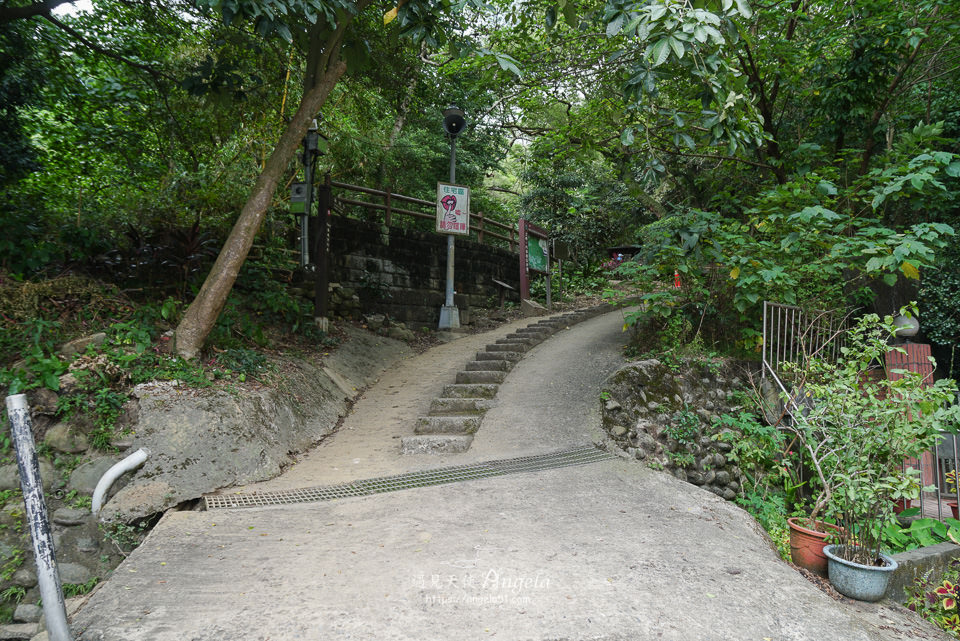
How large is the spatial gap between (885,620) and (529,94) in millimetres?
8330

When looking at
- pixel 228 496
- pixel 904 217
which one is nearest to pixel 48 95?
pixel 228 496

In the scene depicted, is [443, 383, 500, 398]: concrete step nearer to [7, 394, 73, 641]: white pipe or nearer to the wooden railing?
the wooden railing

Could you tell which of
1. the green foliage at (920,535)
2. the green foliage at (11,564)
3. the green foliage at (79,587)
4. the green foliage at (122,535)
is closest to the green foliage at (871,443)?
the green foliage at (920,535)

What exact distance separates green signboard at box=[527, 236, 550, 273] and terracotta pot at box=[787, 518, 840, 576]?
889cm

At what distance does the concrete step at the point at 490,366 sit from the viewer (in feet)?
24.1

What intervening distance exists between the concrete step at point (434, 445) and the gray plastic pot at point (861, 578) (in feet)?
9.85

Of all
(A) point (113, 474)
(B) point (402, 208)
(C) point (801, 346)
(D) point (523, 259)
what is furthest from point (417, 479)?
(B) point (402, 208)

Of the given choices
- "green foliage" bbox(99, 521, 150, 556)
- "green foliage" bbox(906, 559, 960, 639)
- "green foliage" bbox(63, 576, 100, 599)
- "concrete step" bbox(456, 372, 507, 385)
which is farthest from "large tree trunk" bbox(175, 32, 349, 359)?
"green foliage" bbox(906, 559, 960, 639)

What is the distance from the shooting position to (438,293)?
10.5 meters

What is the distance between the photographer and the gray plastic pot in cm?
290

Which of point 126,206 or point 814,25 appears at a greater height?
point 814,25

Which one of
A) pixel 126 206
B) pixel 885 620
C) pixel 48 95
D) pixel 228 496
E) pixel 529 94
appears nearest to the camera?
pixel 885 620

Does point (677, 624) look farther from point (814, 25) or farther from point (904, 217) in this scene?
point (904, 217)

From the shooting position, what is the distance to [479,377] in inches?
276
